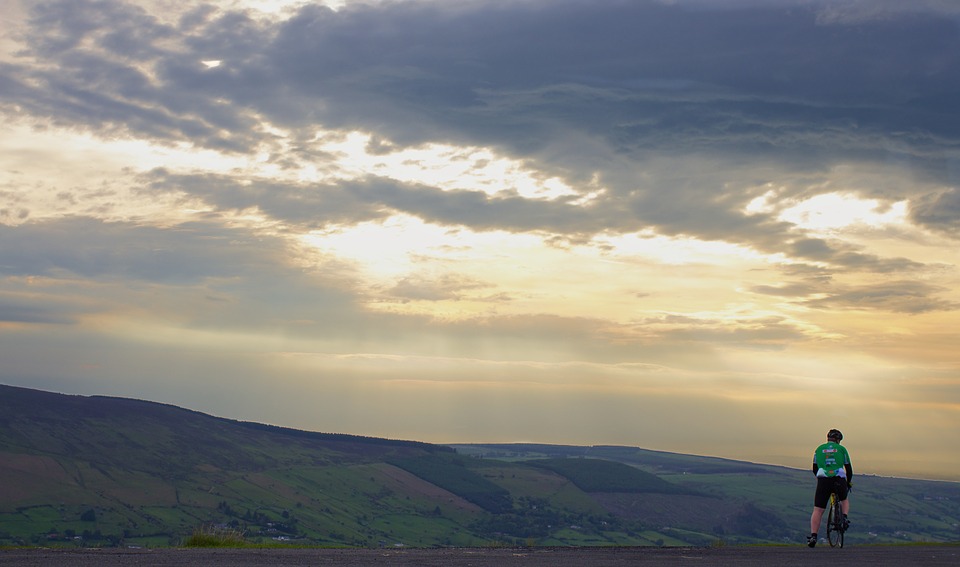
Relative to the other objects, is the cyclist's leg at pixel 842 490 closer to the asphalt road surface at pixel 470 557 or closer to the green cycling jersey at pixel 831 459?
the green cycling jersey at pixel 831 459

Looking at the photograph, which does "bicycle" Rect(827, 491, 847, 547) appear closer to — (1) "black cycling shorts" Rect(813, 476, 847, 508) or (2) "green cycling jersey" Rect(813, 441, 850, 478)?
(1) "black cycling shorts" Rect(813, 476, 847, 508)

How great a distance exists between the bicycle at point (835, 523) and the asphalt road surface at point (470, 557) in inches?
105

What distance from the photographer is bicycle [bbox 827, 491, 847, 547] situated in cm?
2603

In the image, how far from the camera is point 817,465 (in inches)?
1072

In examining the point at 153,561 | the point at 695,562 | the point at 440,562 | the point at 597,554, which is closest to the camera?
the point at 153,561

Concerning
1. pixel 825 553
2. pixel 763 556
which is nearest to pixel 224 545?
pixel 763 556

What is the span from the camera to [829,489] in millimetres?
26734

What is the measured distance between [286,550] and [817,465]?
16657 millimetres

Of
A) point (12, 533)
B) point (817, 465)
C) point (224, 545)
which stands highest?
point (817, 465)

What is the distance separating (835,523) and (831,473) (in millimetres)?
1508

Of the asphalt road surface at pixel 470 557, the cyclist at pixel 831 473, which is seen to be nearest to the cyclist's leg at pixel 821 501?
the cyclist at pixel 831 473

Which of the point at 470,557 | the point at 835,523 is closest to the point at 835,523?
the point at 835,523

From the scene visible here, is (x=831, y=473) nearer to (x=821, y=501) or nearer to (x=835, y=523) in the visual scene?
(x=821, y=501)

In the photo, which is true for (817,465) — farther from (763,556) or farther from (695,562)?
(695,562)
